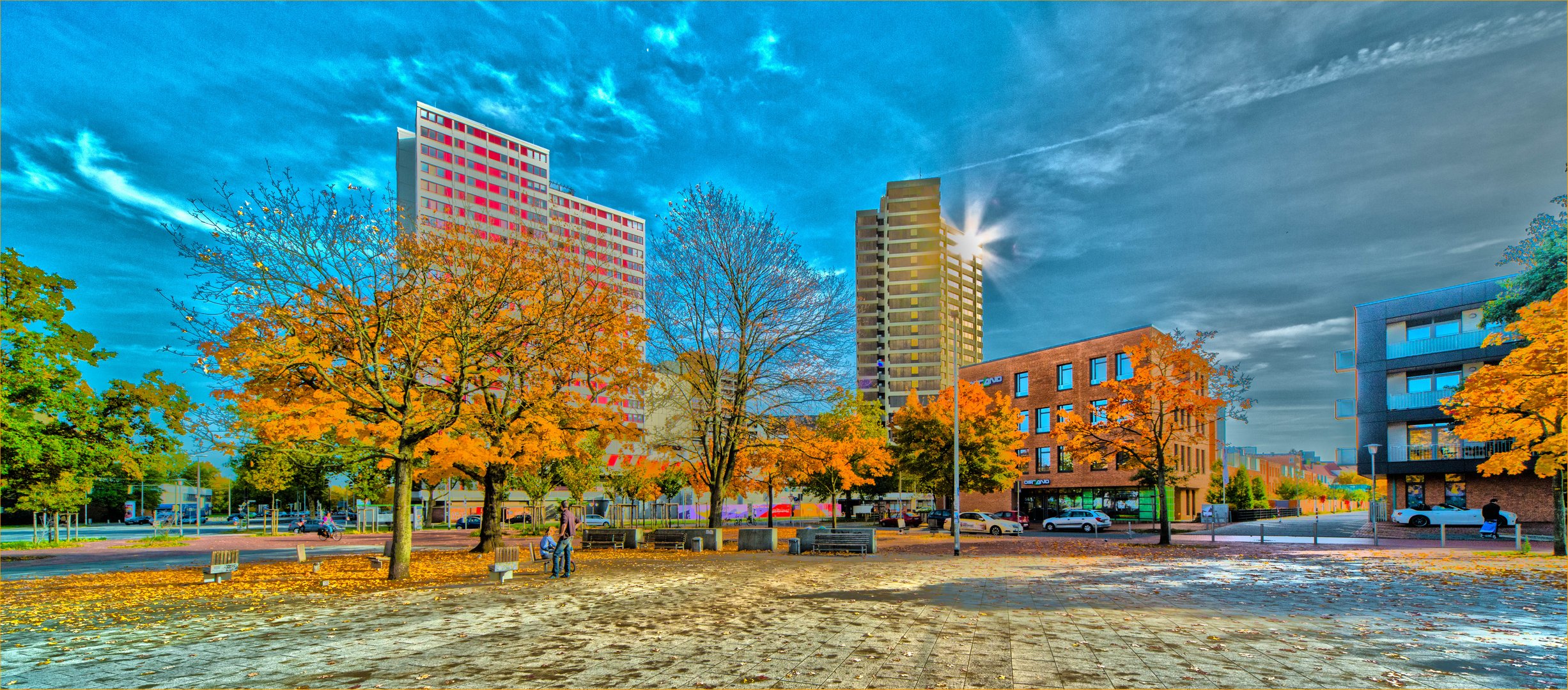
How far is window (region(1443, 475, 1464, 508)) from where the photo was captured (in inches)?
1668

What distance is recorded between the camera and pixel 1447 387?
1674 inches

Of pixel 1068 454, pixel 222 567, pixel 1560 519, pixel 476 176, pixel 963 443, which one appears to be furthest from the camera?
pixel 476 176

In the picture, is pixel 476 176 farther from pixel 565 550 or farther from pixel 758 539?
pixel 565 550

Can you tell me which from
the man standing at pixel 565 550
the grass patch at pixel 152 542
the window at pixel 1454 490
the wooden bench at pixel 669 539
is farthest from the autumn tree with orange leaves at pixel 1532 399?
the grass patch at pixel 152 542

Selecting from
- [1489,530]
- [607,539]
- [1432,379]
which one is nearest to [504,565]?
[607,539]

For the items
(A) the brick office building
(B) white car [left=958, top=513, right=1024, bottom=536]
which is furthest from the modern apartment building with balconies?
(B) white car [left=958, top=513, right=1024, bottom=536]

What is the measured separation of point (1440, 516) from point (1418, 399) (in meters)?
7.25

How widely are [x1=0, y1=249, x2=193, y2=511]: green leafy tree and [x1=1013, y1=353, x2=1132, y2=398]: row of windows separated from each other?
5226 cm

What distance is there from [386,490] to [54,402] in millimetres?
40855

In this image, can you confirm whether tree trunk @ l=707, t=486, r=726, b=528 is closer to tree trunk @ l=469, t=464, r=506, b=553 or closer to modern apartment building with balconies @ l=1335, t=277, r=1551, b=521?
tree trunk @ l=469, t=464, r=506, b=553

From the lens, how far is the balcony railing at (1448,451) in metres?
41.6

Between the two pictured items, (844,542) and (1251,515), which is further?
(1251,515)

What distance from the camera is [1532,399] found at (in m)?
23.6

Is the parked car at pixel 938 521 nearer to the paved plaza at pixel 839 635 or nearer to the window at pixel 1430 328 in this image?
the window at pixel 1430 328
